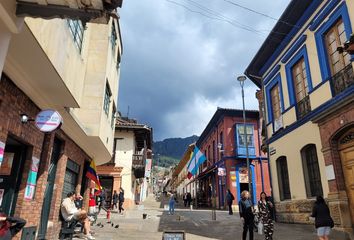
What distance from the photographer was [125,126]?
26.4m

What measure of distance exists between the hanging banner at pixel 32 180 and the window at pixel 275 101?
12106 mm

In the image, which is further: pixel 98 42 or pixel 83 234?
pixel 98 42

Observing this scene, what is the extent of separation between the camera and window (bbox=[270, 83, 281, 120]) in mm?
16000

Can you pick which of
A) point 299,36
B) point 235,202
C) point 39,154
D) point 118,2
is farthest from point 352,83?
point 235,202

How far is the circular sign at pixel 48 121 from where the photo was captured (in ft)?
21.2

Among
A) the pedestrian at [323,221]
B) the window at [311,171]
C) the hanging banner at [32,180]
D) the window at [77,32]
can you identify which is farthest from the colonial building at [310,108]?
the hanging banner at [32,180]

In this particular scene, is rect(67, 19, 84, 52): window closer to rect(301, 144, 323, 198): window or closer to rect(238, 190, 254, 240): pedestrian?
rect(238, 190, 254, 240): pedestrian

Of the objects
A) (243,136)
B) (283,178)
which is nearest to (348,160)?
(283,178)

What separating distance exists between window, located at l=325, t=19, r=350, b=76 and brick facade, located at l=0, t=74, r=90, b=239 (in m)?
10.1

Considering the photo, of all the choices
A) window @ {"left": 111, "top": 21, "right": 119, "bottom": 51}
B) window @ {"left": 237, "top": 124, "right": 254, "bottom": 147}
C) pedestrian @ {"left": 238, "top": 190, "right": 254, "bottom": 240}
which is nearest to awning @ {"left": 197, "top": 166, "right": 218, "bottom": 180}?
window @ {"left": 237, "top": 124, "right": 254, "bottom": 147}

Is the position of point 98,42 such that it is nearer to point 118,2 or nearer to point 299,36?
point 118,2

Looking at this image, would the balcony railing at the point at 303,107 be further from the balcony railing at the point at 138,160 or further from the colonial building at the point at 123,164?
the balcony railing at the point at 138,160

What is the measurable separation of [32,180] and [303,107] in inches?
430

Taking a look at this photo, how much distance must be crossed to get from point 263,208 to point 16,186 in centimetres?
709
